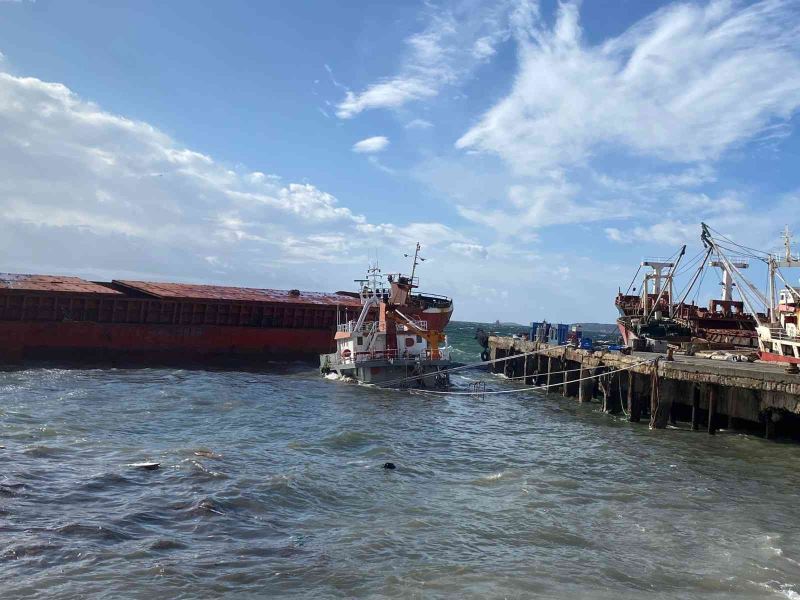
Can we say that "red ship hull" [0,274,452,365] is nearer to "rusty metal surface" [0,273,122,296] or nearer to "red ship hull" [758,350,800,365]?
"rusty metal surface" [0,273,122,296]

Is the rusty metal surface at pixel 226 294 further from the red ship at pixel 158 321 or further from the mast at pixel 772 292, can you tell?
the mast at pixel 772 292

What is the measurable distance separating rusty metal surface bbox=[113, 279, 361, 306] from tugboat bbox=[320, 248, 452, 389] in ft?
50.0

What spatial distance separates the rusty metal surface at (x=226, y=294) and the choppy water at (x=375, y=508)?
23.1 m

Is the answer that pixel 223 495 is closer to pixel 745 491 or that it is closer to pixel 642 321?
pixel 745 491

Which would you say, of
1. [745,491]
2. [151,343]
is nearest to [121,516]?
[745,491]

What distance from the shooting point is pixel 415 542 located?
1205 cm

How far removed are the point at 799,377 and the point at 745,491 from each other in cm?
760

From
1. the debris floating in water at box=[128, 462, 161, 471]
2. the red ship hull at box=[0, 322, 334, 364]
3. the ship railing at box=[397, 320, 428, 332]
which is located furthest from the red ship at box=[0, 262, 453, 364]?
the debris floating in water at box=[128, 462, 161, 471]

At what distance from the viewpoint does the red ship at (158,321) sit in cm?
4081

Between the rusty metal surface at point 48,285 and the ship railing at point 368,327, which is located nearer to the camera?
the ship railing at point 368,327

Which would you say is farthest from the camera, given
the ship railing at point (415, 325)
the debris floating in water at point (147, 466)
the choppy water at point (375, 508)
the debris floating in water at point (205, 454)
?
the ship railing at point (415, 325)

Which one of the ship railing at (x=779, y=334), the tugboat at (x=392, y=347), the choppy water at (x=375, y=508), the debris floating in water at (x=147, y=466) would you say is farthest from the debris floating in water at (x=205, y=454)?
the ship railing at (x=779, y=334)

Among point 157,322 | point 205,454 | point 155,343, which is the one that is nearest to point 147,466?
point 205,454

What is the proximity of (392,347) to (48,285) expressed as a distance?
2601cm
